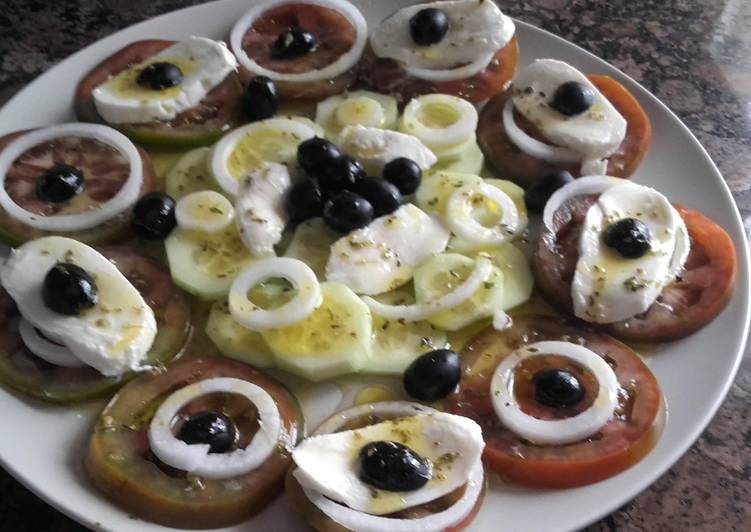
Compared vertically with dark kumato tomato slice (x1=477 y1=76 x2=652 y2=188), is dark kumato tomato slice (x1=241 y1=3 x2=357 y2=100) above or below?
above

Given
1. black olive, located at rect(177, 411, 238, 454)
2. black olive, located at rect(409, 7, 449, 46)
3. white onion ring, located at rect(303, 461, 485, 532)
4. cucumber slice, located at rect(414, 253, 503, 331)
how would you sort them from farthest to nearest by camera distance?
black olive, located at rect(409, 7, 449, 46), cucumber slice, located at rect(414, 253, 503, 331), black olive, located at rect(177, 411, 238, 454), white onion ring, located at rect(303, 461, 485, 532)

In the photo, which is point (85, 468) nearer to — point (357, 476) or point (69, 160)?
point (357, 476)

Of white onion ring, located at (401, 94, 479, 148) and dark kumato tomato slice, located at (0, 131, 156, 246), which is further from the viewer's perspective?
white onion ring, located at (401, 94, 479, 148)

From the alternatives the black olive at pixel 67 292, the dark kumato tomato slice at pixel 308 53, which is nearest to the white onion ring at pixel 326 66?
the dark kumato tomato slice at pixel 308 53

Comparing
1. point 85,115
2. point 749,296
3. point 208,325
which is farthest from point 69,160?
point 749,296

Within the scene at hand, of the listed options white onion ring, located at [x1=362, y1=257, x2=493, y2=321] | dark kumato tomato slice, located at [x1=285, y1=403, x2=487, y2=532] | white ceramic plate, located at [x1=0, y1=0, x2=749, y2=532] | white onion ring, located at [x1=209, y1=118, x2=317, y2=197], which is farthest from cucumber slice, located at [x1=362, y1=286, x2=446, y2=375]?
A: white onion ring, located at [x1=209, y1=118, x2=317, y2=197]

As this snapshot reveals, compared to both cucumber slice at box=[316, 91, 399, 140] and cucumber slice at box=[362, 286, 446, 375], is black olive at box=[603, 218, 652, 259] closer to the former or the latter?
cucumber slice at box=[362, 286, 446, 375]

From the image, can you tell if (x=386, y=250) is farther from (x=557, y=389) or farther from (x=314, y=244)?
(x=557, y=389)
